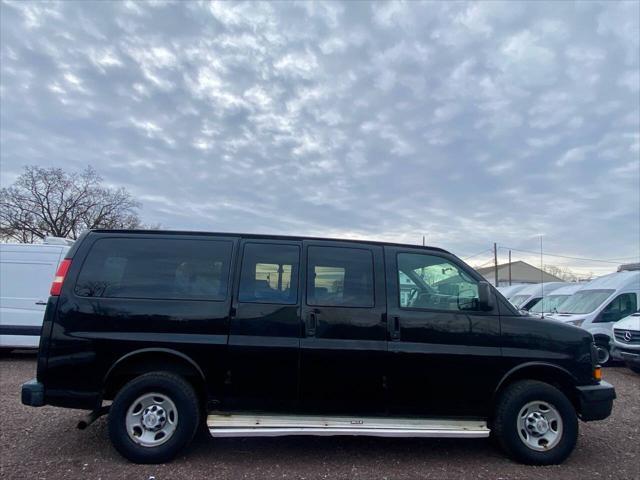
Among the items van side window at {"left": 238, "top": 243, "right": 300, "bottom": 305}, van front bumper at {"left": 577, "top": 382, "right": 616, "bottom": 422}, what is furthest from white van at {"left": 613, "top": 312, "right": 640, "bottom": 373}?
van side window at {"left": 238, "top": 243, "right": 300, "bottom": 305}

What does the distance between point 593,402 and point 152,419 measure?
13.7 ft

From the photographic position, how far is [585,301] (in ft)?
41.1

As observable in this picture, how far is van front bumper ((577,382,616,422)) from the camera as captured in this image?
4.54m

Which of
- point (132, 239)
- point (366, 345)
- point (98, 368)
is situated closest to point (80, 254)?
point (132, 239)

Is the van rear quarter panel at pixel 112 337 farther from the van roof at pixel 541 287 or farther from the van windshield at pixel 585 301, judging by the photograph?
the van roof at pixel 541 287

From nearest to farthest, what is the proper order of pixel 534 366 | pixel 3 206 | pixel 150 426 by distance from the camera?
pixel 150 426 < pixel 534 366 < pixel 3 206

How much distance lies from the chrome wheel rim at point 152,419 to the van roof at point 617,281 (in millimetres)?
11605

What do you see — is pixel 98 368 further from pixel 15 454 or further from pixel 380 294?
pixel 380 294

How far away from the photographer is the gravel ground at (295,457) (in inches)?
161

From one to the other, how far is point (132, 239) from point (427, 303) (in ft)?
9.84

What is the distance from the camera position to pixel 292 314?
4453 millimetres

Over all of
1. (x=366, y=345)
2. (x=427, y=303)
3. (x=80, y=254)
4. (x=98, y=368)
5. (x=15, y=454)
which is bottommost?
(x=15, y=454)

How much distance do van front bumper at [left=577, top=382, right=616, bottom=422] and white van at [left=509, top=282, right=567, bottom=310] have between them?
1179cm

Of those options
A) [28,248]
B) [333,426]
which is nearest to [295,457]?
[333,426]
